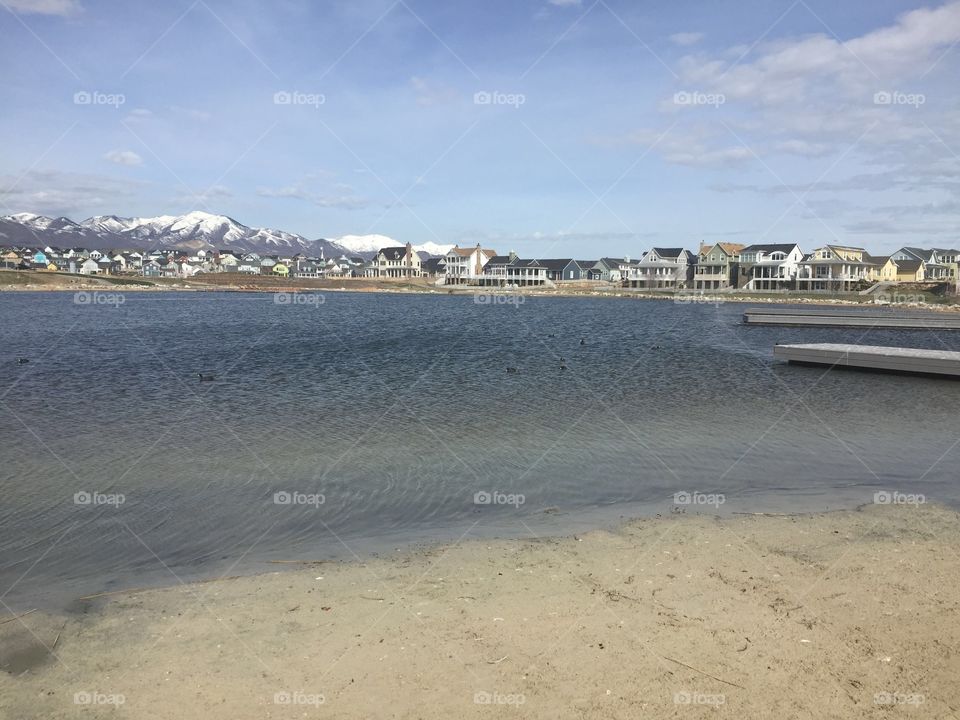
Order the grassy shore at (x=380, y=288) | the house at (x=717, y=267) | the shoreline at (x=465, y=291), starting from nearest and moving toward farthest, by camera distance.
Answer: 1. the shoreline at (x=465, y=291)
2. the grassy shore at (x=380, y=288)
3. the house at (x=717, y=267)

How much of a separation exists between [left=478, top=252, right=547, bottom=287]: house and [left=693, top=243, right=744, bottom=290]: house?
144 ft

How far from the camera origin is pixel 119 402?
83.0 ft

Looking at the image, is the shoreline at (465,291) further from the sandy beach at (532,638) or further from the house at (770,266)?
the sandy beach at (532,638)

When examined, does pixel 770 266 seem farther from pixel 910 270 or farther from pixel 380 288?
pixel 380 288

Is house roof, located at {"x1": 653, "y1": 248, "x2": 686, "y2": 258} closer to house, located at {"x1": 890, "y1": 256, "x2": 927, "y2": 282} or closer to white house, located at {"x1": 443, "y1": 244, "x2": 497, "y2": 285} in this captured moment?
house, located at {"x1": 890, "y1": 256, "x2": 927, "y2": 282}

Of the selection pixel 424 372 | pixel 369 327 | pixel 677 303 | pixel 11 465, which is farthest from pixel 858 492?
pixel 677 303

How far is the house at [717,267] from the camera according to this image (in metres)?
143

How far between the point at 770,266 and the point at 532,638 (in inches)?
5689

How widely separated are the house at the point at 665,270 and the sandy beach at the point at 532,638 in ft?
500

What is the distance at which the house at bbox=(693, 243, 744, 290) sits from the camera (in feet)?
470

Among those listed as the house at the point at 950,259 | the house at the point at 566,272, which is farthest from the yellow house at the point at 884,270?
the house at the point at 566,272

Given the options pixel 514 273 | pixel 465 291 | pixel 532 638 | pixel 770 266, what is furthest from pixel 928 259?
pixel 532 638

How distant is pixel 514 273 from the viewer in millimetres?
179625

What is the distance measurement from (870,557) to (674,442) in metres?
9.02
